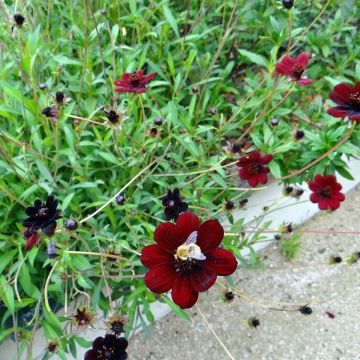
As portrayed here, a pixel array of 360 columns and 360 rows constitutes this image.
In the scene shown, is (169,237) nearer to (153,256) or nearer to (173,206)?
(153,256)

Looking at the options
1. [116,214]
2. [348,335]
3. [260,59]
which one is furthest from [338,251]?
[116,214]

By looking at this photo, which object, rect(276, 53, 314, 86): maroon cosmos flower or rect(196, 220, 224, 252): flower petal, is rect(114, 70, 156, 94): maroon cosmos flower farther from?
rect(196, 220, 224, 252): flower petal

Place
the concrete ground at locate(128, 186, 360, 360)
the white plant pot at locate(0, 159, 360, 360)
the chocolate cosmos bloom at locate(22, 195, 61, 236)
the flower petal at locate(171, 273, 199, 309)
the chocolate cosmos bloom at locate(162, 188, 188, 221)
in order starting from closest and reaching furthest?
1. the flower petal at locate(171, 273, 199, 309)
2. the chocolate cosmos bloom at locate(22, 195, 61, 236)
3. the chocolate cosmos bloom at locate(162, 188, 188, 221)
4. the white plant pot at locate(0, 159, 360, 360)
5. the concrete ground at locate(128, 186, 360, 360)

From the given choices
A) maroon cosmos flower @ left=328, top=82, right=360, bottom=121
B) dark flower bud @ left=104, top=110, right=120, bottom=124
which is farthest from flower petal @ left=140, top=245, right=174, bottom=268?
maroon cosmos flower @ left=328, top=82, right=360, bottom=121

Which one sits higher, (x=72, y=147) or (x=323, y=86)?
(x=72, y=147)

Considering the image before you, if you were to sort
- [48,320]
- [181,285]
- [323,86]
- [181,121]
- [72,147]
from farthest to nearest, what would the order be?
[323,86] < [181,121] < [72,147] < [48,320] < [181,285]

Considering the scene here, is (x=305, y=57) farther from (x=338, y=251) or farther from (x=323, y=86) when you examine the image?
(x=338, y=251)
